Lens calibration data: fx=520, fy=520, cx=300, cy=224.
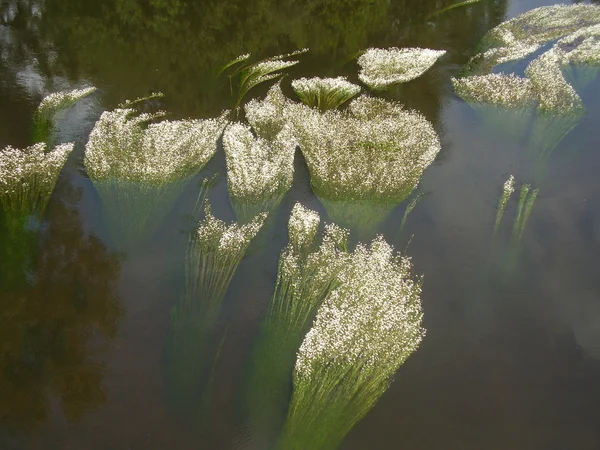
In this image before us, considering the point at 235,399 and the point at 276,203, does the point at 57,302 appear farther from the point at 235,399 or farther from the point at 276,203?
the point at 276,203

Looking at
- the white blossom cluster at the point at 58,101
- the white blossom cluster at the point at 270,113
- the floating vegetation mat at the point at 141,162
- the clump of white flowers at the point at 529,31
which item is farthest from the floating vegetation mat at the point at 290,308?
the clump of white flowers at the point at 529,31

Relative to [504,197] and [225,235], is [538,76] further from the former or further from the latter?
[225,235]

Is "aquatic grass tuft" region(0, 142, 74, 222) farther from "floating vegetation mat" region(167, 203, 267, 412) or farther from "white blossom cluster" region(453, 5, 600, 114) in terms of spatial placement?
"white blossom cluster" region(453, 5, 600, 114)

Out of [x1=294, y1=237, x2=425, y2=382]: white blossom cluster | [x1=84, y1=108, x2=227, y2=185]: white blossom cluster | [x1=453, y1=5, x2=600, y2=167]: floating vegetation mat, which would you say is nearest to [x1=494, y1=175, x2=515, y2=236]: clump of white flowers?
[x1=453, y1=5, x2=600, y2=167]: floating vegetation mat

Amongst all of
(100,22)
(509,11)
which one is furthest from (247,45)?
(509,11)

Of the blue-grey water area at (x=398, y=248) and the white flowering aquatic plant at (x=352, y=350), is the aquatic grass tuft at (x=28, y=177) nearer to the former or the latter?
the blue-grey water area at (x=398, y=248)
